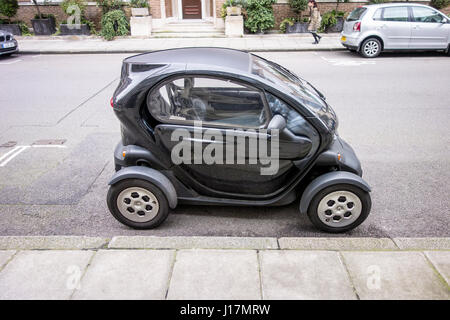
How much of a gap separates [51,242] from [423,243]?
3.47 m

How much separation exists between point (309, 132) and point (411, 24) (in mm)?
10663

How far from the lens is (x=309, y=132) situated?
12.0 ft

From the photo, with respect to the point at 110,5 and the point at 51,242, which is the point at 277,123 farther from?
the point at 110,5

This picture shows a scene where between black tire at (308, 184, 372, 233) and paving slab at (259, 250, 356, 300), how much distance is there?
506mm

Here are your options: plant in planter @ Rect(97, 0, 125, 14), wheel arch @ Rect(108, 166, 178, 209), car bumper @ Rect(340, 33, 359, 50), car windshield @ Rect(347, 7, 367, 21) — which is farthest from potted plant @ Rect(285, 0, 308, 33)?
wheel arch @ Rect(108, 166, 178, 209)

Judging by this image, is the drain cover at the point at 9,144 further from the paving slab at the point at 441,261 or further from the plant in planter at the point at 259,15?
the plant in planter at the point at 259,15

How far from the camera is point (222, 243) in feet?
11.4

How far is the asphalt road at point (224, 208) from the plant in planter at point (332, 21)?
256 inches

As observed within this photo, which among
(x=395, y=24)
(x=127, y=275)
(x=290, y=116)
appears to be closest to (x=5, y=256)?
(x=127, y=275)

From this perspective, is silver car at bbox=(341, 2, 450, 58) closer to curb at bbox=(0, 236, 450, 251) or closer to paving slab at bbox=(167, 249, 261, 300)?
curb at bbox=(0, 236, 450, 251)
